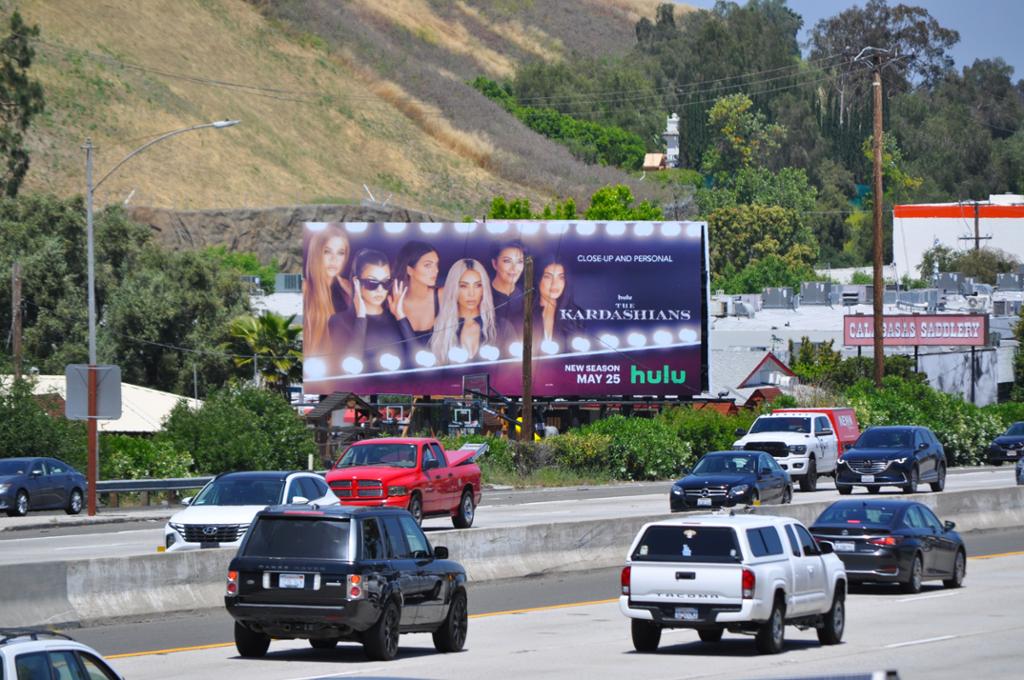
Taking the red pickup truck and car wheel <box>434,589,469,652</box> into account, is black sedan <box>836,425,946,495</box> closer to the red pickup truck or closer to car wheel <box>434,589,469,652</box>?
the red pickup truck

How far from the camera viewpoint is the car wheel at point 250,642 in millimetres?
17219

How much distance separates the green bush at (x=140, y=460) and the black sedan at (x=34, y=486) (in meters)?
6.85

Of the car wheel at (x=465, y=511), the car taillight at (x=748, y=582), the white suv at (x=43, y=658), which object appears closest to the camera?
the white suv at (x=43, y=658)

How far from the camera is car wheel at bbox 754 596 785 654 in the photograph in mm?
17797

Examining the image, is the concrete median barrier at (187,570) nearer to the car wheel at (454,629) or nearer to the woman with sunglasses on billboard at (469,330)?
the car wheel at (454,629)

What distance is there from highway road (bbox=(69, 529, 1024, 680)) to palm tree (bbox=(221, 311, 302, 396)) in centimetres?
4777

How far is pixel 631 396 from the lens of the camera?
6738cm

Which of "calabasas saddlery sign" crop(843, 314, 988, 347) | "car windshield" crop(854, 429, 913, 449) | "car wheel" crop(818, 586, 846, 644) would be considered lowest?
"car wheel" crop(818, 586, 846, 644)

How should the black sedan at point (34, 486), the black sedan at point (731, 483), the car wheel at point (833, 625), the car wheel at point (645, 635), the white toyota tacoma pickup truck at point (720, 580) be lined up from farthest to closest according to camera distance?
1. the black sedan at point (34, 486)
2. the black sedan at point (731, 483)
3. the car wheel at point (833, 625)
4. the car wheel at point (645, 635)
5. the white toyota tacoma pickup truck at point (720, 580)

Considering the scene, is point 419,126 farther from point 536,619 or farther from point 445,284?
point 536,619

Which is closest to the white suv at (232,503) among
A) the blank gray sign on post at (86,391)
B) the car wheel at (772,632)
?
the car wheel at (772,632)

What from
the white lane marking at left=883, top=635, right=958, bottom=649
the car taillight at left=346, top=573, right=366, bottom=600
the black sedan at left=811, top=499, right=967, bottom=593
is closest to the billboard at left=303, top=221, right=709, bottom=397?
the black sedan at left=811, top=499, right=967, bottom=593

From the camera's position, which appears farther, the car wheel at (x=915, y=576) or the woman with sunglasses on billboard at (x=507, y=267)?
the woman with sunglasses on billboard at (x=507, y=267)

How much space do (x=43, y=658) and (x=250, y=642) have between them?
8.33 meters
